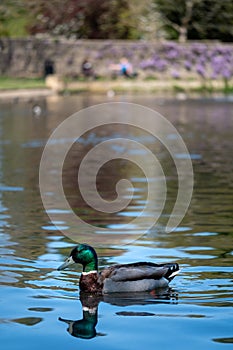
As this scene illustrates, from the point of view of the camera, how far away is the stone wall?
6719 cm

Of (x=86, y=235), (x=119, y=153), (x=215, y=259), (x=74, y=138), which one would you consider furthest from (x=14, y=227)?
(x=74, y=138)

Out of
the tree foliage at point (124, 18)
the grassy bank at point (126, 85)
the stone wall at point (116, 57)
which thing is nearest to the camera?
the grassy bank at point (126, 85)

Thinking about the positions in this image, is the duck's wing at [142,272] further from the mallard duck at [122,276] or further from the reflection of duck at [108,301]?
the reflection of duck at [108,301]

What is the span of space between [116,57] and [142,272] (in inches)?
2306

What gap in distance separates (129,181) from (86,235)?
20.6 ft

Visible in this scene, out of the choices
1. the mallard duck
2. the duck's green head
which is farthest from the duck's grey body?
the duck's green head

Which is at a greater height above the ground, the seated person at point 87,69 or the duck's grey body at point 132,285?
the seated person at point 87,69

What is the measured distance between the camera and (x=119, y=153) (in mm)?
26094

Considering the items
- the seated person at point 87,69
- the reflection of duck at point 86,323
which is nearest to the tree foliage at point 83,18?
the seated person at point 87,69

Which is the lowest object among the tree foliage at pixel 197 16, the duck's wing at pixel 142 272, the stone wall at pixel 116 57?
the duck's wing at pixel 142 272

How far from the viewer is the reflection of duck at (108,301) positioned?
373 inches

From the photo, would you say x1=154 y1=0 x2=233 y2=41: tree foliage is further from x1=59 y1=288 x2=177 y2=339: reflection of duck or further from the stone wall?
x1=59 y1=288 x2=177 y2=339: reflection of duck

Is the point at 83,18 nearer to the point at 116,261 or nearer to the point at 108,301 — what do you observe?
the point at 116,261

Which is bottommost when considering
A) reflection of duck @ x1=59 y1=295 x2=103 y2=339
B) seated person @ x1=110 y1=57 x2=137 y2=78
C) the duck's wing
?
reflection of duck @ x1=59 y1=295 x2=103 y2=339
